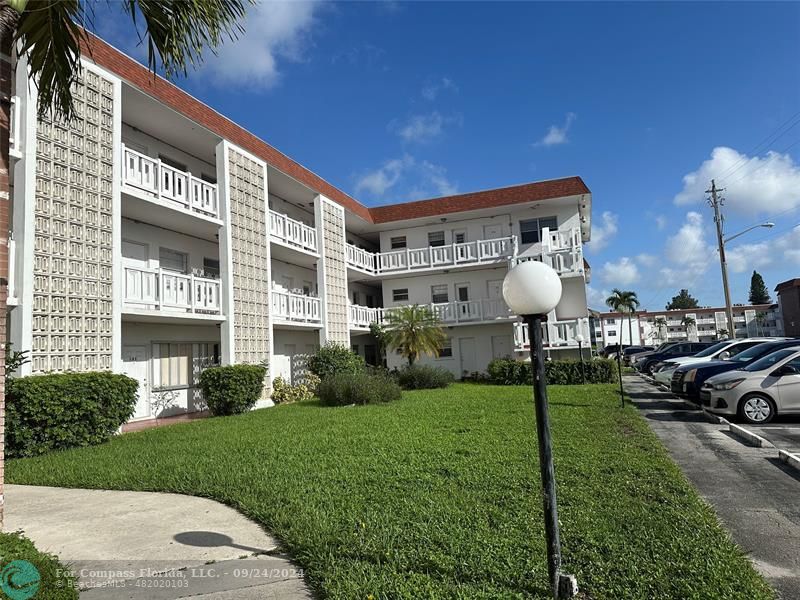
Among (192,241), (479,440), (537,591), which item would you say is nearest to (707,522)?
(537,591)

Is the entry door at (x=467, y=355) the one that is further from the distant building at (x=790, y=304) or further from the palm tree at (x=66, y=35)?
the distant building at (x=790, y=304)

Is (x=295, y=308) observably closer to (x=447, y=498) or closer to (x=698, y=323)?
(x=447, y=498)

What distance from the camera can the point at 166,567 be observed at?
4.27 metres

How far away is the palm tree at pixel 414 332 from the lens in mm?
22375

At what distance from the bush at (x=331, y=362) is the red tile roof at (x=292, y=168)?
6816 mm

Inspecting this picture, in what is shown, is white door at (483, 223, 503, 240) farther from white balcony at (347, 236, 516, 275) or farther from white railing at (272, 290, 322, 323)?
white railing at (272, 290, 322, 323)

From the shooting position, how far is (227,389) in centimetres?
1476

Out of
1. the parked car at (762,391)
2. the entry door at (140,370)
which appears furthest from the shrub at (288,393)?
the parked car at (762,391)

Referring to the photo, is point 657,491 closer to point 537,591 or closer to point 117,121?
point 537,591

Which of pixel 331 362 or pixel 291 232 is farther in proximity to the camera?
pixel 291 232

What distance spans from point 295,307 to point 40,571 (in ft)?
55.9

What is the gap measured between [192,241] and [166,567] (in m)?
14.8

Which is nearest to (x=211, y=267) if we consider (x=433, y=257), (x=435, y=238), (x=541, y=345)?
(x=433, y=257)

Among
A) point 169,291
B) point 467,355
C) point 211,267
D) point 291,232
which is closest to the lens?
point 169,291
